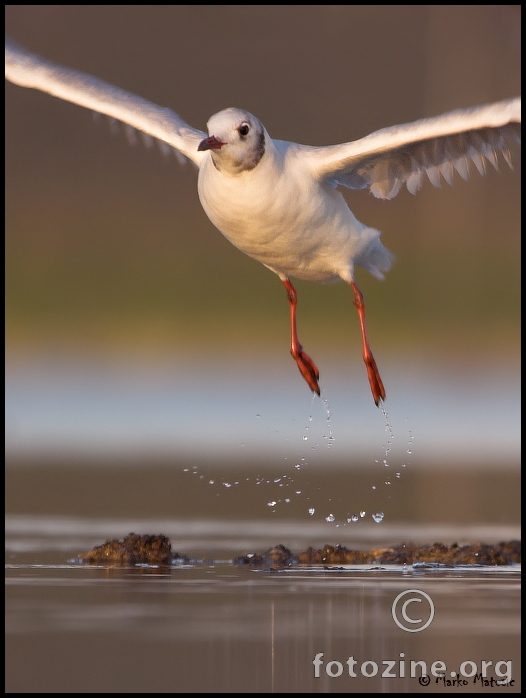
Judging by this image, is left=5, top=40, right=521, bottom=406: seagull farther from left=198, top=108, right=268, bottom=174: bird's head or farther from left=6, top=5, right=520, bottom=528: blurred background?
left=6, top=5, right=520, bottom=528: blurred background

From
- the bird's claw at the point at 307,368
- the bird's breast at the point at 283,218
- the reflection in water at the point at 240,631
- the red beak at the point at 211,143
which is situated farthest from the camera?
the bird's claw at the point at 307,368

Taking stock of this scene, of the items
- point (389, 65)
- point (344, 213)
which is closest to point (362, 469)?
point (344, 213)

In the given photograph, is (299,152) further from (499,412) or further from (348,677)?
(499,412)

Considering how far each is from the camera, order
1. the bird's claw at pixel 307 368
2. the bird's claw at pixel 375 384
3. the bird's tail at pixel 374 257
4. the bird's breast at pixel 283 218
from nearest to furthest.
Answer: the bird's breast at pixel 283 218 < the bird's claw at pixel 375 384 < the bird's tail at pixel 374 257 < the bird's claw at pixel 307 368

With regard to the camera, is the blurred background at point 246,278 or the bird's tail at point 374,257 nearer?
the bird's tail at point 374,257

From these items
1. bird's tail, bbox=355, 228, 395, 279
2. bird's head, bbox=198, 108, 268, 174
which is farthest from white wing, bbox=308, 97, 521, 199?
bird's head, bbox=198, 108, 268, 174

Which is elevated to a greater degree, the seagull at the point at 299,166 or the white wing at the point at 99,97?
the white wing at the point at 99,97

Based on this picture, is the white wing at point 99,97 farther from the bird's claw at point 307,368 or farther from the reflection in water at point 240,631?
the reflection in water at point 240,631

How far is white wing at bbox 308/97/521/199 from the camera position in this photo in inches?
337

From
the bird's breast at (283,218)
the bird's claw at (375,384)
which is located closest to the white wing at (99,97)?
the bird's breast at (283,218)

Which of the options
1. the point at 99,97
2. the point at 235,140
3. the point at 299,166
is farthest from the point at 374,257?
the point at 99,97

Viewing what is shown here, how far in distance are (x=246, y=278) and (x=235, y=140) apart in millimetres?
11143

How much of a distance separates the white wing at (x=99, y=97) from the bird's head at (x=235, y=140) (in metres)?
0.89

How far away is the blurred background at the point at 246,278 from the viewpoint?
13.4 meters
